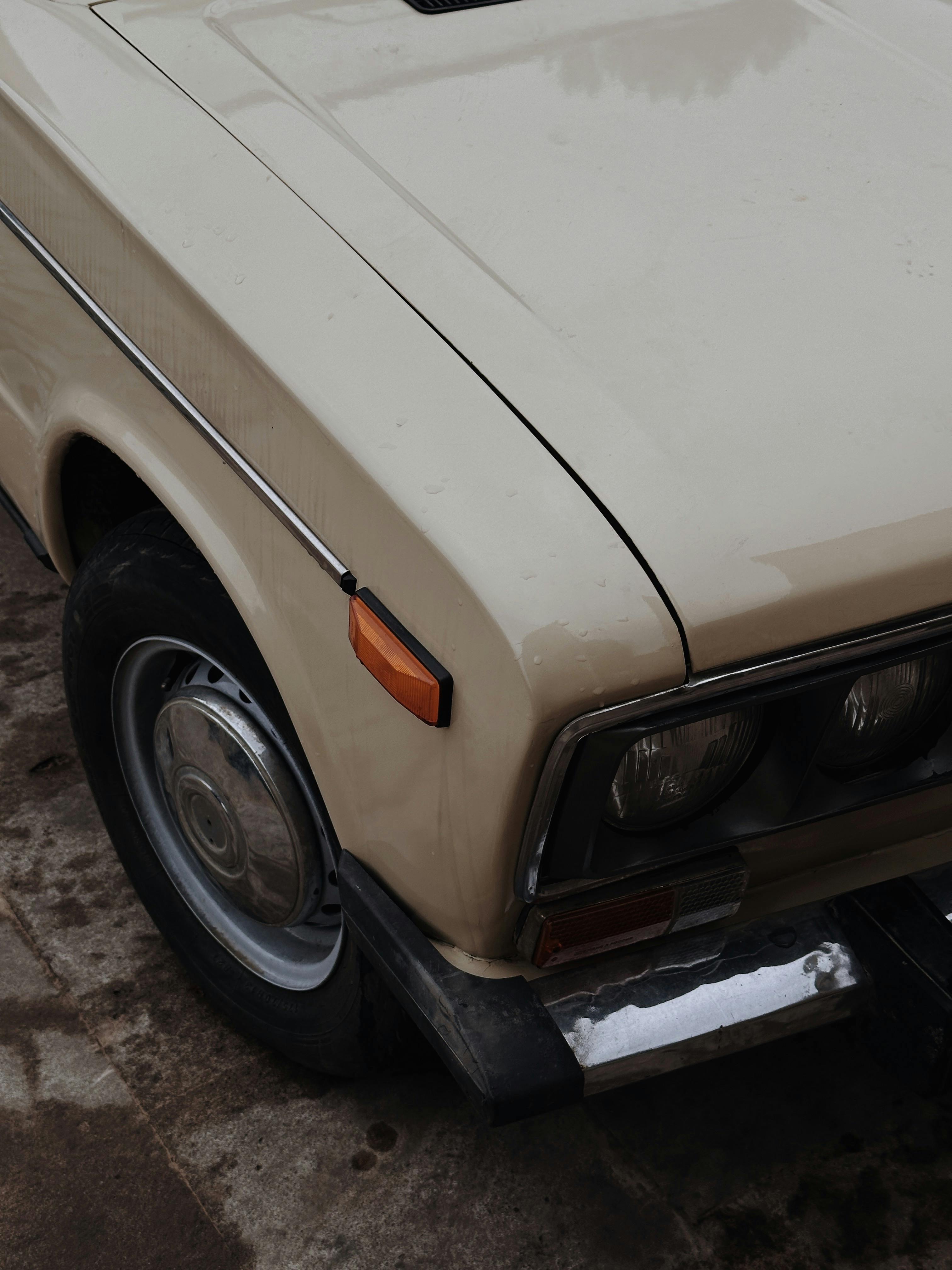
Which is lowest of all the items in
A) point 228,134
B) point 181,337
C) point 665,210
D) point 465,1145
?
point 465,1145

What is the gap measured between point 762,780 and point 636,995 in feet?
1.03

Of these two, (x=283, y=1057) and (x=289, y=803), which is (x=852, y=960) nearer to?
(x=289, y=803)

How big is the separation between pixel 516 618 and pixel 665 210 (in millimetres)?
Result: 707

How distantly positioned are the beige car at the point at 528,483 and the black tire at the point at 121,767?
0.01 meters

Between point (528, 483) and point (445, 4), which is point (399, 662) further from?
point (445, 4)

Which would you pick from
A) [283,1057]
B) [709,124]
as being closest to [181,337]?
[709,124]

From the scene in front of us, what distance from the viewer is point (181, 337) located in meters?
1.57

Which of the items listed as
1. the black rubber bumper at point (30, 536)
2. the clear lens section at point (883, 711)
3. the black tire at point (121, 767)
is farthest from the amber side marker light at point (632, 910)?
the black rubber bumper at point (30, 536)

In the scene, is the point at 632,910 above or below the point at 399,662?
below

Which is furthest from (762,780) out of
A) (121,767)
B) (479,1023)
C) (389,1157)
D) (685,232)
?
(121,767)

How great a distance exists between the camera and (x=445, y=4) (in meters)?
1.94

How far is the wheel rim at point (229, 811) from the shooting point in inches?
69.2

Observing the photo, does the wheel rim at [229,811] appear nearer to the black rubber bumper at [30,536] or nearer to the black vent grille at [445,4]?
the black rubber bumper at [30,536]

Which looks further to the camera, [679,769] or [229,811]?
[229,811]
